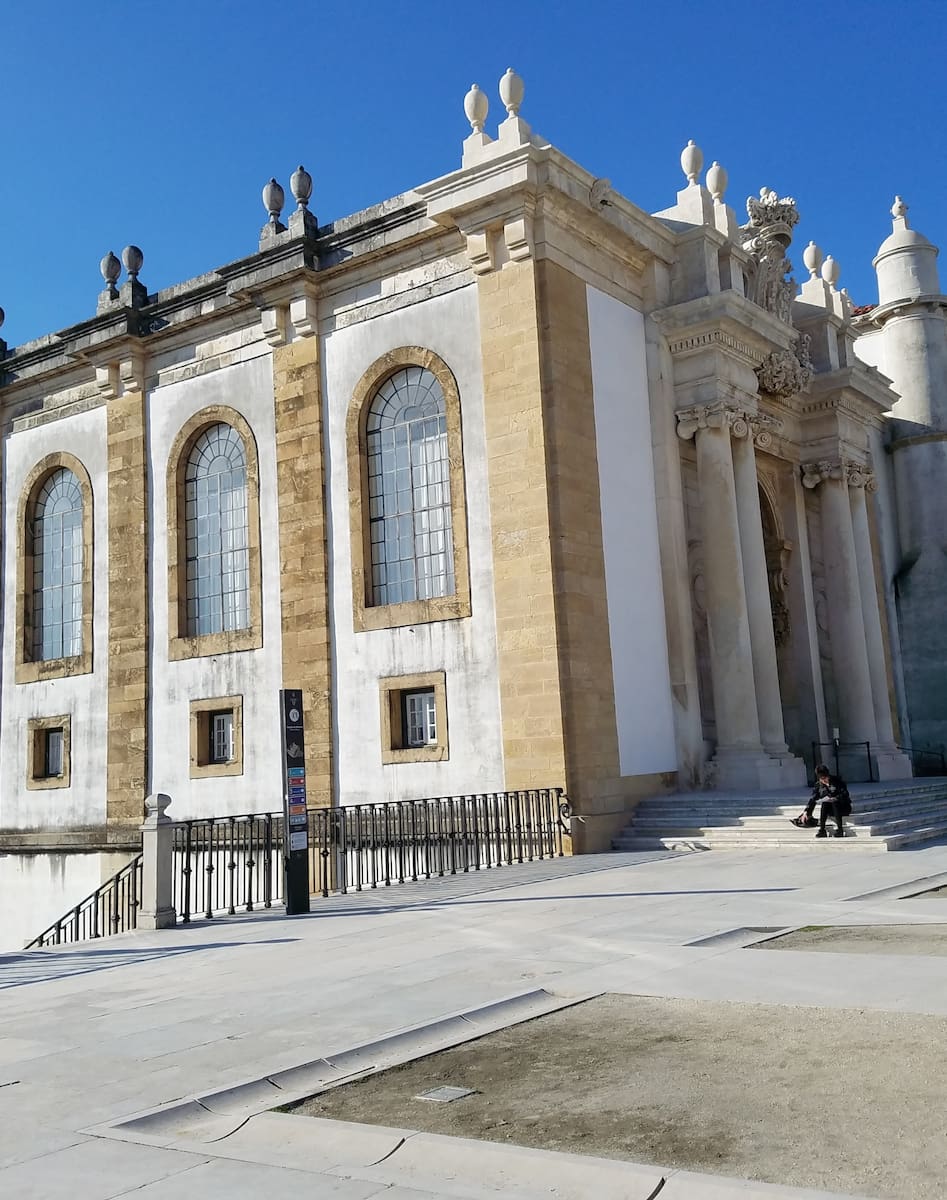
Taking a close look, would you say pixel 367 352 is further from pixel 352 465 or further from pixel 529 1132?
pixel 529 1132

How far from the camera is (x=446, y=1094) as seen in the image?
554 cm

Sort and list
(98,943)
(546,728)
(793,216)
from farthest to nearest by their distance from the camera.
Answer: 1. (793,216)
2. (546,728)
3. (98,943)

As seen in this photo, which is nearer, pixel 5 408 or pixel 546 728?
pixel 546 728

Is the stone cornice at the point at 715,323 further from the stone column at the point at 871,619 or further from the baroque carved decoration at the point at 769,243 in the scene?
the stone column at the point at 871,619

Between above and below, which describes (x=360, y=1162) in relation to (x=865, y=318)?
below

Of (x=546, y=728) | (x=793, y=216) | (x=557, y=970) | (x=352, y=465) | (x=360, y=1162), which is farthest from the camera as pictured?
(x=793, y=216)

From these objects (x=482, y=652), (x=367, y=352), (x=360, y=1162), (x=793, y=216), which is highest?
(x=793, y=216)

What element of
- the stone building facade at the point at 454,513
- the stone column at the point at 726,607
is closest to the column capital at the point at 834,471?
the stone building facade at the point at 454,513

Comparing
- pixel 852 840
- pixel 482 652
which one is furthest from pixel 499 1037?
pixel 482 652

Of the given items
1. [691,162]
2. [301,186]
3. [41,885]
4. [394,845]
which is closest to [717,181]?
[691,162]

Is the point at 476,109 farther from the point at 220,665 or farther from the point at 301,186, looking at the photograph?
the point at 220,665

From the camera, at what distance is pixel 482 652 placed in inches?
814

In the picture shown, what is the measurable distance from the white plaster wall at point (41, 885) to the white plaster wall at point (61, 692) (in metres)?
0.90

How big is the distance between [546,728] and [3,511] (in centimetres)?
1696
